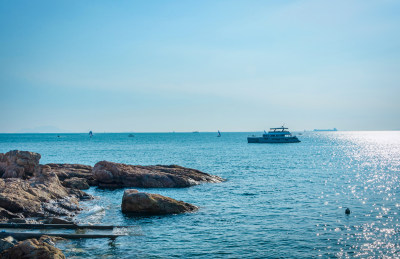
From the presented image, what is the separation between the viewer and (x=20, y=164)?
116 ft

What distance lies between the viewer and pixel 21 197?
25844 mm

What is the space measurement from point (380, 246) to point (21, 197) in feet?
79.3

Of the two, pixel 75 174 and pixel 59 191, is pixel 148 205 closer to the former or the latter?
pixel 59 191

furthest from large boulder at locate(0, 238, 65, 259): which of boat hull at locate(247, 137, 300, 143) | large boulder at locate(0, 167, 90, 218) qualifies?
boat hull at locate(247, 137, 300, 143)

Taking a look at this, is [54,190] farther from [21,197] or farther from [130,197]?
[130,197]

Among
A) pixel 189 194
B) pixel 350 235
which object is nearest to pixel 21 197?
pixel 189 194

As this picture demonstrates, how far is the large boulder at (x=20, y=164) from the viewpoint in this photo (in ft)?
115

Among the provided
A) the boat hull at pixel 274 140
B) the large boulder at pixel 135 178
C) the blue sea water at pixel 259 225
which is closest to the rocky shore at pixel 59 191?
the large boulder at pixel 135 178

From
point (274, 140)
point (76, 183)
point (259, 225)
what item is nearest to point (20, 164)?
point (76, 183)

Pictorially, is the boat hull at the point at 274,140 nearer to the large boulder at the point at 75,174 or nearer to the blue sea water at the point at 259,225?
the blue sea water at the point at 259,225

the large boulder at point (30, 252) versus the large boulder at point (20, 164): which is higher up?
the large boulder at point (20, 164)

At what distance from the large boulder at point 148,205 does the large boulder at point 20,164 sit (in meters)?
14.0

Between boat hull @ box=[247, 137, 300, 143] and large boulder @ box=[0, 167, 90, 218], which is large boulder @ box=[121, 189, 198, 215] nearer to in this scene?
large boulder @ box=[0, 167, 90, 218]

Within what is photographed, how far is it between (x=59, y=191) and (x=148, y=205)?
8.48 meters
